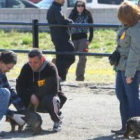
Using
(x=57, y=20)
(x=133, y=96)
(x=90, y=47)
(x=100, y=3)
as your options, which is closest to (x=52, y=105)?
(x=133, y=96)

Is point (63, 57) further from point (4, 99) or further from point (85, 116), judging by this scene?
point (4, 99)

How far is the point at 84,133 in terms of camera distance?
753 cm

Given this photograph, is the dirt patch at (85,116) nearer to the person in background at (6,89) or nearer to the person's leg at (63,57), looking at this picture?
the person in background at (6,89)

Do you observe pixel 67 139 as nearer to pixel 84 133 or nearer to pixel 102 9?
pixel 84 133

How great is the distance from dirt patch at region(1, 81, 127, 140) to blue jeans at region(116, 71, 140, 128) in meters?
0.32

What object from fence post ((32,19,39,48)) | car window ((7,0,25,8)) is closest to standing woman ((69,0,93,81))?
fence post ((32,19,39,48))

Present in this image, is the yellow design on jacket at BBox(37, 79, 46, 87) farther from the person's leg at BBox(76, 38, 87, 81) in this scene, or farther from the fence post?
the person's leg at BBox(76, 38, 87, 81)

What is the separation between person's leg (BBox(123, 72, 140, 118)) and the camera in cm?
707

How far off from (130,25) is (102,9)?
15570 mm

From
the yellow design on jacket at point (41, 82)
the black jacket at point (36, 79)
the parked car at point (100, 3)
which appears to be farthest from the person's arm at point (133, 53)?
the parked car at point (100, 3)

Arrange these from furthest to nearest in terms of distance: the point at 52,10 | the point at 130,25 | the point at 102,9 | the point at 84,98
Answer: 1. the point at 102,9
2. the point at 52,10
3. the point at 84,98
4. the point at 130,25

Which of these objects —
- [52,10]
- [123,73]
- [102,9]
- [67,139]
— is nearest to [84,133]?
[67,139]

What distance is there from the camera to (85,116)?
335 inches

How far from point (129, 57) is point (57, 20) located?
14.1 feet
